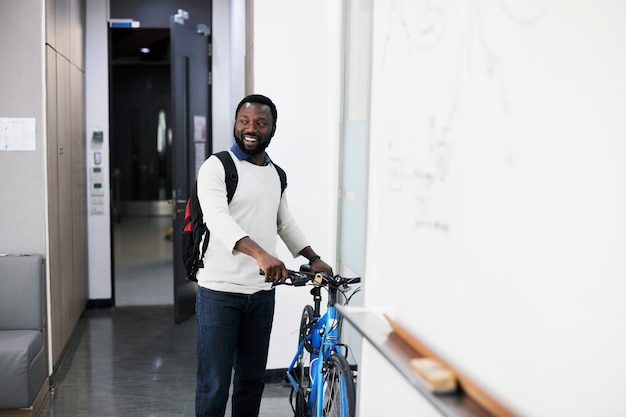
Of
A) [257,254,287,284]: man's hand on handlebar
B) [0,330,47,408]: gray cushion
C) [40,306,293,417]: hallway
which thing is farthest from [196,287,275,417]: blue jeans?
[0,330,47,408]: gray cushion

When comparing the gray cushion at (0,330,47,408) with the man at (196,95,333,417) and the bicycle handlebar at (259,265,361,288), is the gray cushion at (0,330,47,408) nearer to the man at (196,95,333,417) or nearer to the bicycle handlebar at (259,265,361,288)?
the man at (196,95,333,417)

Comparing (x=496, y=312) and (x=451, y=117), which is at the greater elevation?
(x=451, y=117)

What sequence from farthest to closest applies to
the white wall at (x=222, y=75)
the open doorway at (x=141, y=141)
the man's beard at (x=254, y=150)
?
the open doorway at (x=141, y=141) → the white wall at (x=222, y=75) → the man's beard at (x=254, y=150)

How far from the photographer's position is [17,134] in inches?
170

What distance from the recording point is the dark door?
6.07 metres

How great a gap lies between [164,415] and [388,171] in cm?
303

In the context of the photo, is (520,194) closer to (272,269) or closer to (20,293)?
(272,269)

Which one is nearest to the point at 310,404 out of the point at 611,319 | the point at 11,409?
the point at 11,409

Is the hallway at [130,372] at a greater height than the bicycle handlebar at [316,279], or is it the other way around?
the bicycle handlebar at [316,279]

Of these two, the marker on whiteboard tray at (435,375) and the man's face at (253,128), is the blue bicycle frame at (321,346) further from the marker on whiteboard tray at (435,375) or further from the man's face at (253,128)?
the marker on whiteboard tray at (435,375)

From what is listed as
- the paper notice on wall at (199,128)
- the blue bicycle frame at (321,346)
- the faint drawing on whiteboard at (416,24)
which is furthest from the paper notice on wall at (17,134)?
the faint drawing on whiteboard at (416,24)

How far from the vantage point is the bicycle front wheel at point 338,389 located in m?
2.67

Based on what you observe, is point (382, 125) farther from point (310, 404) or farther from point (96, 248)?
point (96, 248)

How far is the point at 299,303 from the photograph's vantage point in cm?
462
